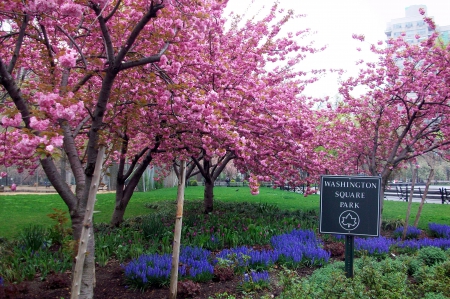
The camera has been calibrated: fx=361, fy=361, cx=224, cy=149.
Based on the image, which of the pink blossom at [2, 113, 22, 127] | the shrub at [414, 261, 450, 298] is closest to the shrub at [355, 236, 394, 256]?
the shrub at [414, 261, 450, 298]

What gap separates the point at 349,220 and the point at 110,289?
3157 millimetres

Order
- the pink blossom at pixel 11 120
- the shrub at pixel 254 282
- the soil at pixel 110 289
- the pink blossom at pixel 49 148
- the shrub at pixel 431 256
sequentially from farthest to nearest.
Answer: the shrub at pixel 431 256 < the shrub at pixel 254 282 < the soil at pixel 110 289 < the pink blossom at pixel 11 120 < the pink blossom at pixel 49 148

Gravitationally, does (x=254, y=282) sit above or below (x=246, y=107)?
below

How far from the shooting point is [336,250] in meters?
6.37

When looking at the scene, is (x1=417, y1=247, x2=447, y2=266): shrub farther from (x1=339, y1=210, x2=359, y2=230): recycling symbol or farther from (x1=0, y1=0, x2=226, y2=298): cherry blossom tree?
(x1=0, y1=0, x2=226, y2=298): cherry blossom tree

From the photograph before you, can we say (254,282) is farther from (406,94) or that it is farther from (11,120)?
(406,94)

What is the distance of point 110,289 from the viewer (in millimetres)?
4590

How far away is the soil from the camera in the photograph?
4.23 metres

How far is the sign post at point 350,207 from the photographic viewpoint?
4496 mm

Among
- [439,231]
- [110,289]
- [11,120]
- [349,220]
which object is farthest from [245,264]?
[439,231]

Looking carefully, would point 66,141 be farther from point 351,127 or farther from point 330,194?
point 351,127

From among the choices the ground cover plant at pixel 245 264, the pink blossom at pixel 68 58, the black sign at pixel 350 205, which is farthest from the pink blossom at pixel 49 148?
the black sign at pixel 350 205

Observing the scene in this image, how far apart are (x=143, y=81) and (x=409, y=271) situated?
15.8 ft

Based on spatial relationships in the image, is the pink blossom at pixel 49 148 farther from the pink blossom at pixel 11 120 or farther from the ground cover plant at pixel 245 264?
the ground cover plant at pixel 245 264
